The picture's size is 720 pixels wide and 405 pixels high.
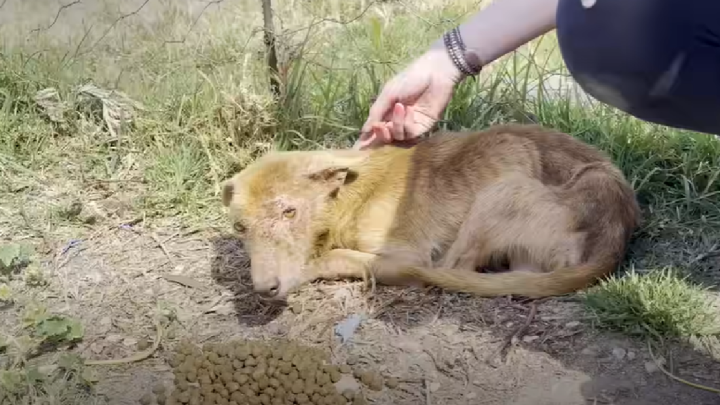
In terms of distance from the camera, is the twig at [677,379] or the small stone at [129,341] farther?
the small stone at [129,341]

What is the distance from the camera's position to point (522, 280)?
366 centimetres

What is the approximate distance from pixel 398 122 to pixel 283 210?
2.29ft

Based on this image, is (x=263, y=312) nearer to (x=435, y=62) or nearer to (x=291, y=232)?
(x=291, y=232)

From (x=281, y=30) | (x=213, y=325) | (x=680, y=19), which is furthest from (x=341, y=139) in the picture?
(x=680, y=19)

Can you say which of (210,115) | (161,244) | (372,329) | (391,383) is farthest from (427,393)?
(210,115)

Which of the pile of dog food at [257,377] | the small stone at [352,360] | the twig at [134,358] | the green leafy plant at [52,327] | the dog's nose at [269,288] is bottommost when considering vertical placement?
the twig at [134,358]

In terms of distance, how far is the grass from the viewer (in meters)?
4.50

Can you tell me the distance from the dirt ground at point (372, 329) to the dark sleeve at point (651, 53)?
1408 millimetres

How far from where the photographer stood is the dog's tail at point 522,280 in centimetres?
364

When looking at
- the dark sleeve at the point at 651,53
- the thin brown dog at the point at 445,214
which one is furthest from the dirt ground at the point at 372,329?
the dark sleeve at the point at 651,53

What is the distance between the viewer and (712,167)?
4488 mm

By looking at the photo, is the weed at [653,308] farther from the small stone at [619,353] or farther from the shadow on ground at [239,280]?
the shadow on ground at [239,280]

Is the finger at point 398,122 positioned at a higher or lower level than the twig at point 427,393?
higher

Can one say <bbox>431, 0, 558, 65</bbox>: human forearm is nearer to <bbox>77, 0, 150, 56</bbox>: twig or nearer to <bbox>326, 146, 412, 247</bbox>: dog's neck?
<bbox>326, 146, 412, 247</bbox>: dog's neck
